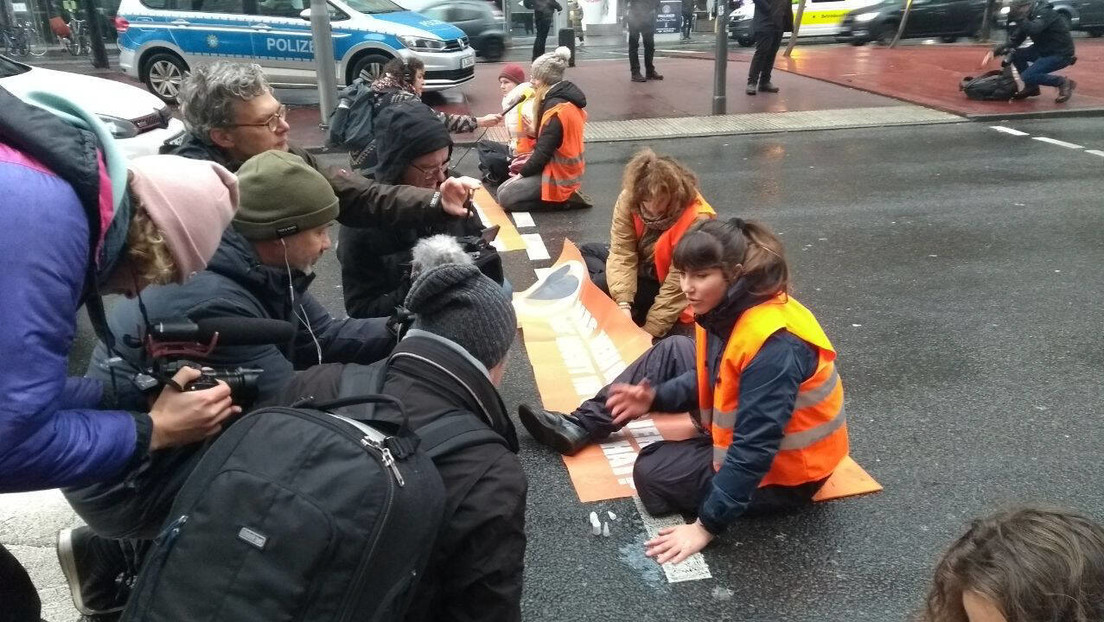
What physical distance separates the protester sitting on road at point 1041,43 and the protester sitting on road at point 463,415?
40.6 ft

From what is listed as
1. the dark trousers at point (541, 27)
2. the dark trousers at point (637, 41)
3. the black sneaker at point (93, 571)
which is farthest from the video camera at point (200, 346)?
the dark trousers at point (541, 27)

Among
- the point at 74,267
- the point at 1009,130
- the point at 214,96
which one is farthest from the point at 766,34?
the point at 74,267

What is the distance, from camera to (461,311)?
1.92 m

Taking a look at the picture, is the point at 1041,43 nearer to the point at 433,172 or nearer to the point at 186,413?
the point at 433,172

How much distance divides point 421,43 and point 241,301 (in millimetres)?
11514

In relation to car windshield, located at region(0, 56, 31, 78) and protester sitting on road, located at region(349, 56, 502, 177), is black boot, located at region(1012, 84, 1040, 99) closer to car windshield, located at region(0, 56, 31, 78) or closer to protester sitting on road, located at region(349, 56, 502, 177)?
protester sitting on road, located at region(349, 56, 502, 177)

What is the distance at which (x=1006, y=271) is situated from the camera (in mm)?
5883

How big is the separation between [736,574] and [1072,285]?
3953 millimetres

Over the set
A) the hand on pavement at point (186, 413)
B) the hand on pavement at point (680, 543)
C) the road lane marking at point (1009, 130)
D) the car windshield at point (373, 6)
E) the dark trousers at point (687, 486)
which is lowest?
the hand on pavement at point (680, 543)

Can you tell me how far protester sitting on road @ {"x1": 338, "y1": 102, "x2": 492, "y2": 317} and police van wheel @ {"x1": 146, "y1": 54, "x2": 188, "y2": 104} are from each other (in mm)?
10869

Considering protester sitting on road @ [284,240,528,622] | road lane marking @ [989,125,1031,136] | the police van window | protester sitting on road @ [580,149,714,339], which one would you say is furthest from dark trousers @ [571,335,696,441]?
the police van window

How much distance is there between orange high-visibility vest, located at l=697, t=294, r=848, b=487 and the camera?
2.87m

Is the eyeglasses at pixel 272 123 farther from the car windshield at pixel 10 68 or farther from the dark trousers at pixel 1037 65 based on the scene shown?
the dark trousers at pixel 1037 65

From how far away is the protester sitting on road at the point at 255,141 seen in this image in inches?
124
